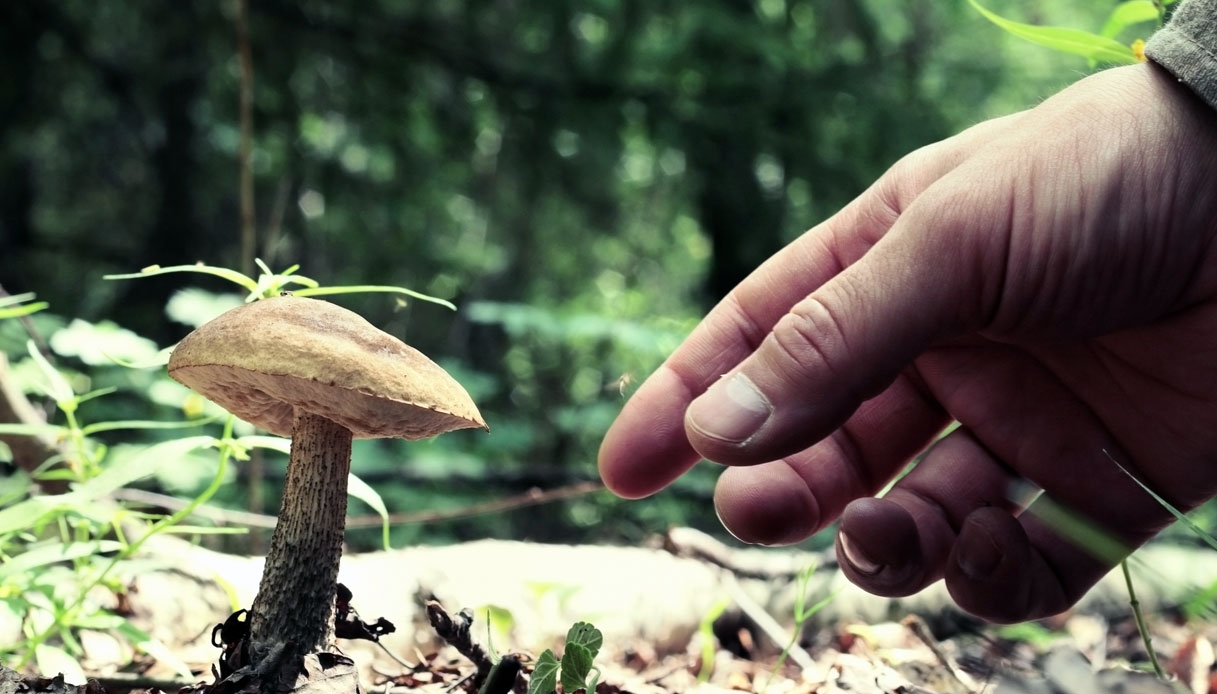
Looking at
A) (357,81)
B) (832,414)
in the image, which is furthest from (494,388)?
(832,414)

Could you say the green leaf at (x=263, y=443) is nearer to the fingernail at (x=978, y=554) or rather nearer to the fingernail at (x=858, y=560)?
the fingernail at (x=858, y=560)

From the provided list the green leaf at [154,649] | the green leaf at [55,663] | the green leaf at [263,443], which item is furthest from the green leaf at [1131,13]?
the green leaf at [55,663]

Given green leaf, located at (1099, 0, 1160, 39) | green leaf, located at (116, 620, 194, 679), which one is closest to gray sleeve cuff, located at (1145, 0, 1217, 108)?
green leaf, located at (1099, 0, 1160, 39)

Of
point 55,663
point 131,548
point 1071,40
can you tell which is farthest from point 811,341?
point 55,663

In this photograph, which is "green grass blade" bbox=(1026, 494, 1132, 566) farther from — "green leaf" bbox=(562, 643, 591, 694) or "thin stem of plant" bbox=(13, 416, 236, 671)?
"thin stem of plant" bbox=(13, 416, 236, 671)

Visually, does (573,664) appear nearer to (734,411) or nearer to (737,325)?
(734,411)

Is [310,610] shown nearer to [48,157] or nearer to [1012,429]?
[1012,429]
